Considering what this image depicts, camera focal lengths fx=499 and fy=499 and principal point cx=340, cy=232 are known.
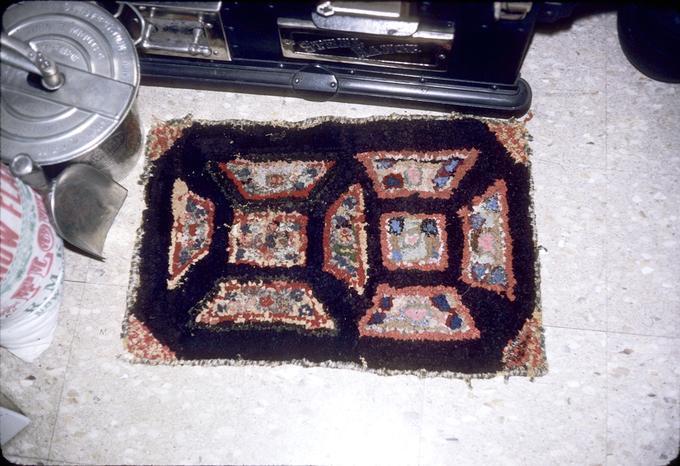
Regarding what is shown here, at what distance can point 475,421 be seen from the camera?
3.24 feet

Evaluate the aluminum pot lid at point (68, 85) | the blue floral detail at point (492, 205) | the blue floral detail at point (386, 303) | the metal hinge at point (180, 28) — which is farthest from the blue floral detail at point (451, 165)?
the aluminum pot lid at point (68, 85)

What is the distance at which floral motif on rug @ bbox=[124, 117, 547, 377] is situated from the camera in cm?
102

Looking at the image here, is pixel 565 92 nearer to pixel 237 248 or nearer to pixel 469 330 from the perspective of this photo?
pixel 469 330

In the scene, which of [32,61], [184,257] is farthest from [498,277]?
[32,61]

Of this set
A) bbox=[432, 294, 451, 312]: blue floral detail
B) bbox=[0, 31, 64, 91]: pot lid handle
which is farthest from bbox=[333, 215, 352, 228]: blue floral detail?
bbox=[0, 31, 64, 91]: pot lid handle

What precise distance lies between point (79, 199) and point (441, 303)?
739mm

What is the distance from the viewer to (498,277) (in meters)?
1.05

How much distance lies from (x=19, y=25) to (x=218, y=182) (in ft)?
1.49

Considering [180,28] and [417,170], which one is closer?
[180,28]

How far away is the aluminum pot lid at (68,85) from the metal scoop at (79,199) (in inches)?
1.3

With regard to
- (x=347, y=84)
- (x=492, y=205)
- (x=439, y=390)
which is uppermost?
(x=347, y=84)

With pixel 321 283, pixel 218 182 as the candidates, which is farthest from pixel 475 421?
pixel 218 182

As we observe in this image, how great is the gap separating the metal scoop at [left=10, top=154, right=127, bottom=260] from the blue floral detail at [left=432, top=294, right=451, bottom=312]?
703 millimetres

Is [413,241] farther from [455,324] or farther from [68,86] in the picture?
[68,86]
